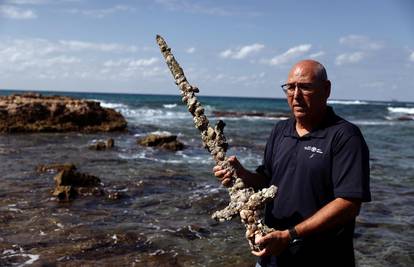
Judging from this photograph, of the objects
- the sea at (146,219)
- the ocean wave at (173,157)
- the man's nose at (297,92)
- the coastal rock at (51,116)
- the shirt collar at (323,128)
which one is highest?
the man's nose at (297,92)

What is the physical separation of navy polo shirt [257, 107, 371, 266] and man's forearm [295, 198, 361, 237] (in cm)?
7

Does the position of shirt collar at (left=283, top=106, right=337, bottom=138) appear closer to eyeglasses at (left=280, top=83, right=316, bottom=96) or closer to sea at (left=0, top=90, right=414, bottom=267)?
eyeglasses at (left=280, top=83, right=316, bottom=96)

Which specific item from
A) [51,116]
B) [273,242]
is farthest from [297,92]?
[51,116]

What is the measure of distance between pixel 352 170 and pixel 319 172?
0.27m

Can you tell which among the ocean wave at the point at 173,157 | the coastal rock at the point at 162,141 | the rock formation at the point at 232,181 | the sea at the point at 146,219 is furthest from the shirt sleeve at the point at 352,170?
the coastal rock at the point at 162,141

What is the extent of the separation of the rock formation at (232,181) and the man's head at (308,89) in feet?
2.08

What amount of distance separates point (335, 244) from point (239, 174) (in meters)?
0.90

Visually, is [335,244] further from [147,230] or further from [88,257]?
[147,230]

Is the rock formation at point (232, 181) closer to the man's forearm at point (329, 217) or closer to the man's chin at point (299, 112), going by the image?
the man's forearm at point (329, 217)

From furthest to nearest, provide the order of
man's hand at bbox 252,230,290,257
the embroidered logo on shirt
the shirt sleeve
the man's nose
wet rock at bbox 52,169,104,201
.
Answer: wet rock at bbox 52,169,104,201
the man's nose
the embroidered logo on shirt
the shirt sleeve
man's hand at bbox 252,230,290,257

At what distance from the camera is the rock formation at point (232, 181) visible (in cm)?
307

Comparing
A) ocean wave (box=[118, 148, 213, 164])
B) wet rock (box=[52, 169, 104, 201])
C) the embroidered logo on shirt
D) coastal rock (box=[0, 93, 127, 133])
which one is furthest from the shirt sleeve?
coastal rock (box=[0, 93, 127, 133])

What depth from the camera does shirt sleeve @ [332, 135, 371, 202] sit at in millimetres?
3139

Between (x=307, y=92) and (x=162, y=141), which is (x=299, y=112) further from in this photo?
(x=162, y=141)
